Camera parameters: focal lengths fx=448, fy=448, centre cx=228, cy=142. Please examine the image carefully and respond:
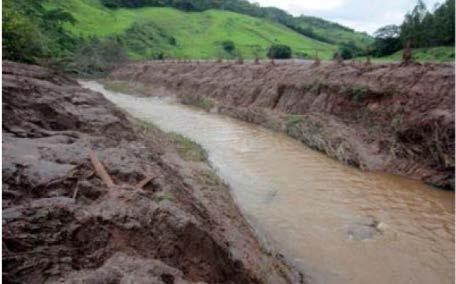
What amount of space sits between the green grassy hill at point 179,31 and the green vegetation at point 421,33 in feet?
66.6

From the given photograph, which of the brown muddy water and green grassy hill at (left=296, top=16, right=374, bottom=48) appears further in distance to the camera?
green grassy hill at (left=296, top=16, right=374, bottom=48)

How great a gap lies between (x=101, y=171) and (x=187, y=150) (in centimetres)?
747

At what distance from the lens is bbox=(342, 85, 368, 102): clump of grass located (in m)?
16.7

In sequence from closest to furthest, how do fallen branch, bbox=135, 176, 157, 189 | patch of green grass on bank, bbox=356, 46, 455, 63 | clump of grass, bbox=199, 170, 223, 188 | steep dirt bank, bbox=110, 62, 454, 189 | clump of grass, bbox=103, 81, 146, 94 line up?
fallen branch, bbox=135, 176, 157, 189 → clump of grass, bbox=199, 170, 223, 188 → steep dirt bank, bbox=110, 62, 454, 189 → patch of green grass on bank, bbox=356, 46, 455, 63 → clump of grass, bbox=103, 81, 146, 94

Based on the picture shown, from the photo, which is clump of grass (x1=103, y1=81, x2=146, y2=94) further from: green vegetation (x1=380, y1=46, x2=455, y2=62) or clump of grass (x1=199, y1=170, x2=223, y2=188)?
clump of grass (x1=199, y1=170, x2=223, y2=188)

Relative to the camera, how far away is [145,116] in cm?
2219

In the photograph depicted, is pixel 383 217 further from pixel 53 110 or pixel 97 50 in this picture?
pixel 97 50

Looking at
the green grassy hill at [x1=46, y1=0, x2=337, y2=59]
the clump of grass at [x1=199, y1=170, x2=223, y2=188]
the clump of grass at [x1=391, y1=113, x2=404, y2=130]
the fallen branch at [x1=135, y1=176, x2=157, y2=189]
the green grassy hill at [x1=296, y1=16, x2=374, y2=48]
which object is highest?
the green grassy hill at [x1=296, y1=16, x2=374, y2=48]


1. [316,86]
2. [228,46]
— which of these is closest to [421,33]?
[316,86]

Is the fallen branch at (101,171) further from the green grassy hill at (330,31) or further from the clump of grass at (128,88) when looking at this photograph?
the green grassy hill at (330,31)

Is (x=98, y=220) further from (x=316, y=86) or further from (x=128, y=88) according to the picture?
(x=128, y=88)

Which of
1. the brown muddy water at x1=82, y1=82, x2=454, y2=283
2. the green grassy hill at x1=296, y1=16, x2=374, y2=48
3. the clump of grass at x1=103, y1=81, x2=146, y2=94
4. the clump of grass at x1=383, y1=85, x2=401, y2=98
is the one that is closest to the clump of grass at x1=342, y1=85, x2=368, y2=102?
the clump of grass at x1=383, y1=85, x2=401, y2=98

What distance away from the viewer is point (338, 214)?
33.2ft

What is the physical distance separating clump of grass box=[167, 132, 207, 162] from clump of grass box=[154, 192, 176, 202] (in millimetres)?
6178
